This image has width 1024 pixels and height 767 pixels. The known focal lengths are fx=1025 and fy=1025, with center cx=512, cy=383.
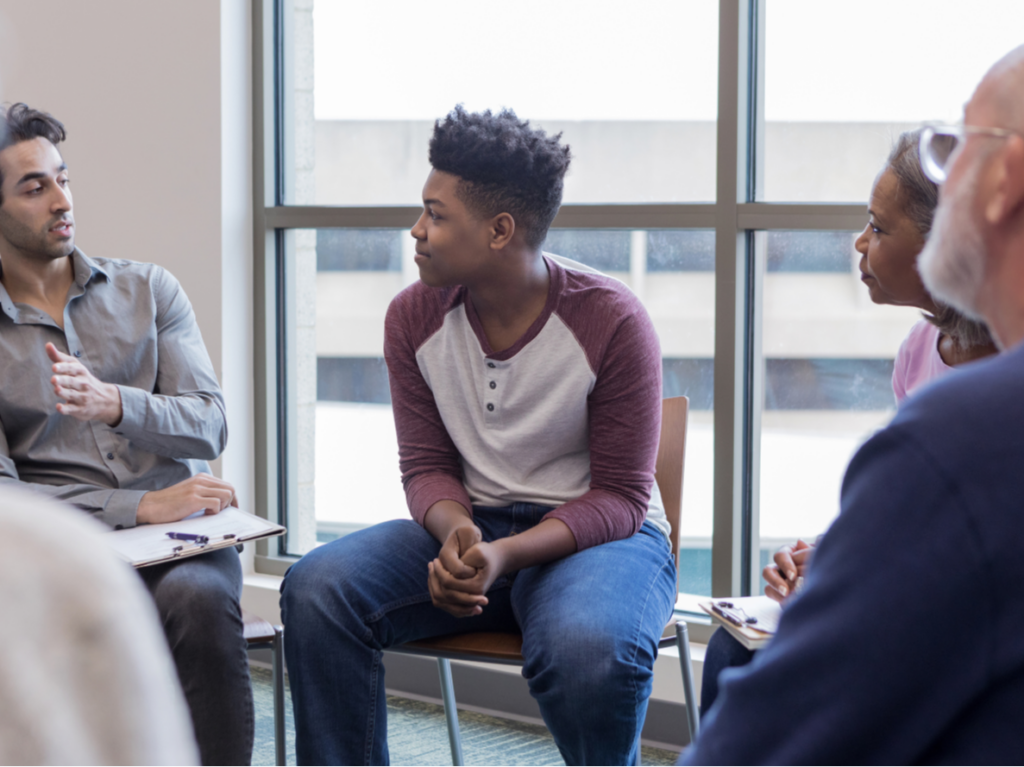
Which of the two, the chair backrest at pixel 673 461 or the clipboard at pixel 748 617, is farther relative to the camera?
the chair backrest at pixel 673 461

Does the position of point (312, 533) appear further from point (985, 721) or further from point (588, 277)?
point (985, 721)

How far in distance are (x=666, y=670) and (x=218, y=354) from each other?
1.49 m

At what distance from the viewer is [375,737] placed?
5.86 ft

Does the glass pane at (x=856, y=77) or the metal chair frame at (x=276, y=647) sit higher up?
the glass pane at (x=856, y=77)

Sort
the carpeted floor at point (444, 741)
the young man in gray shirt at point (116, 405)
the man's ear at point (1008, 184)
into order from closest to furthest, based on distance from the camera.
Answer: the man's ear at point (1008, 184)
the young man in gray shirt at point (116, 405)
the carpeted floor at point (444, 741)

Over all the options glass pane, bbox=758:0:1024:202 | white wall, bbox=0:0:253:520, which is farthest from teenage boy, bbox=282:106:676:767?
white wall, bbox=0:0:253:520

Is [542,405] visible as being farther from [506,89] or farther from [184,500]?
[506,89]

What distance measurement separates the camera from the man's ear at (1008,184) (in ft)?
2.49

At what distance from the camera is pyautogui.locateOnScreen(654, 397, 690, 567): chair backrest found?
207 centimetres

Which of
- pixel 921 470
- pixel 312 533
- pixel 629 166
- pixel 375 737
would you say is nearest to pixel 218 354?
pixel 312 533

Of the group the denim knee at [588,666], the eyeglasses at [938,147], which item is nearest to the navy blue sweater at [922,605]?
the eyeglasses at [938,147]

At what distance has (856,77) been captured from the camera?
239 centimetres

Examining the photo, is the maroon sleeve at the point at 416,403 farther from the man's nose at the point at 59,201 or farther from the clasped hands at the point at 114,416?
the man's nose at the point at 59,201

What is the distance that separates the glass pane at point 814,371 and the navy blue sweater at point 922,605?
1883mm
